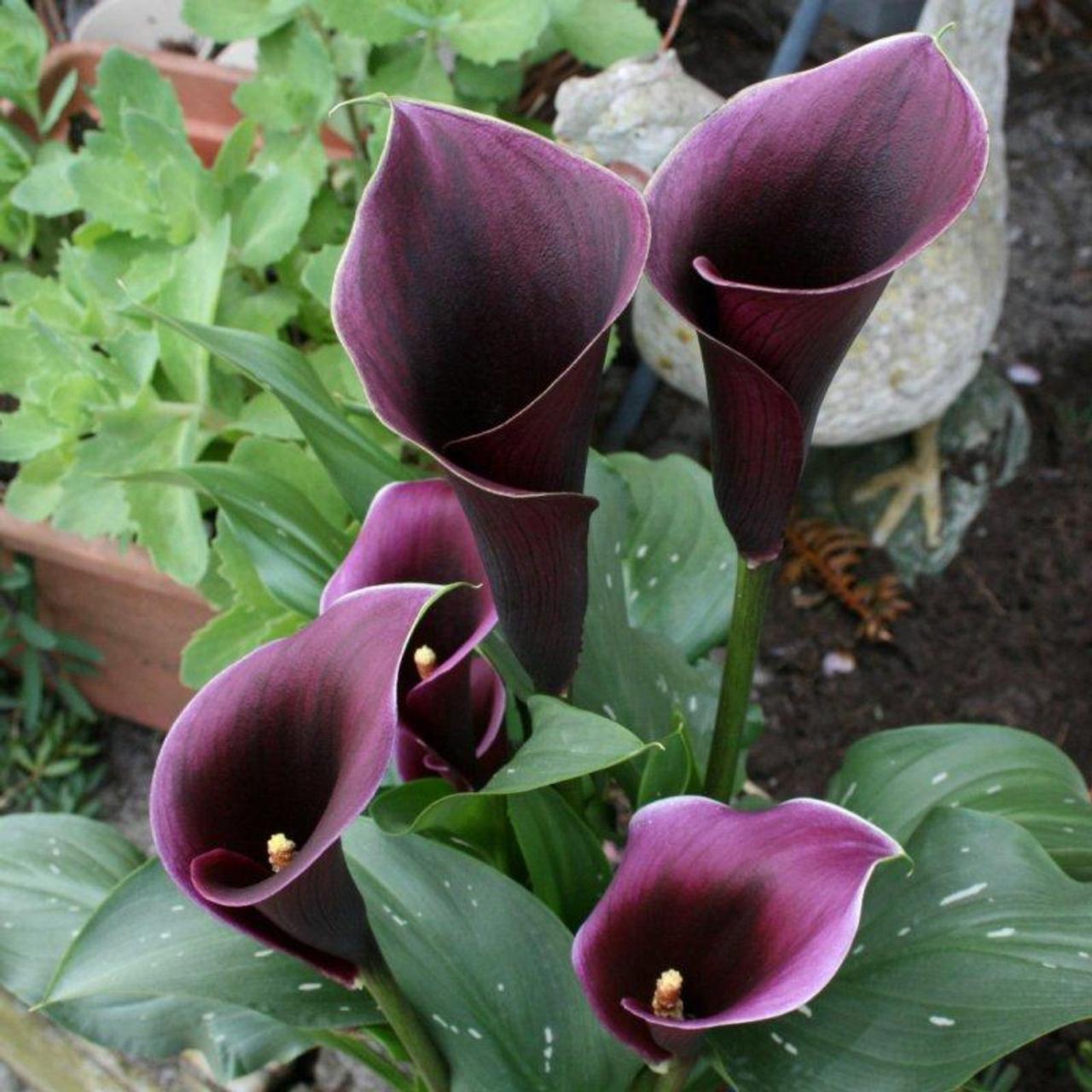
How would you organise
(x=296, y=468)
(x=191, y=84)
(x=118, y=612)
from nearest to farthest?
(x=296, y=468)
(x=118, y=612)
(x=191, y=84)

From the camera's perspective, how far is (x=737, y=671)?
54cm

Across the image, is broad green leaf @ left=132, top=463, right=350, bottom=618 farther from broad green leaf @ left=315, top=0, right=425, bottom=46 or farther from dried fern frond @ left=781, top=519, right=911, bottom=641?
dried fern frond @ left=781, top=519, right=911, bottom=641

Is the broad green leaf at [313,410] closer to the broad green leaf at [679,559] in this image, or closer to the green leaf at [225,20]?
the broad green leaf at [679,559]

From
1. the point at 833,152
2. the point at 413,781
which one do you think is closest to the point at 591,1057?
the point at 413,781

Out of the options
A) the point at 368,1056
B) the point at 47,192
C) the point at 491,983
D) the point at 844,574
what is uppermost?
the point at 47,192

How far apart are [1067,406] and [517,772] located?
1.02 meters

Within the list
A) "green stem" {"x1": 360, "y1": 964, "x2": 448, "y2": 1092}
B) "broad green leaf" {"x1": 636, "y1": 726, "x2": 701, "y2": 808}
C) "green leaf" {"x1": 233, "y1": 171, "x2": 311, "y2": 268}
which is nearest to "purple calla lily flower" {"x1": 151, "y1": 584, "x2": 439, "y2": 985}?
"green stem" {"x1": 360, "y1": 964, "x2": 448, "y2": 1092}

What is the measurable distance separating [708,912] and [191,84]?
3.11 feet

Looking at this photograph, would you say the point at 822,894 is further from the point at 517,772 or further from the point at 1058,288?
the point at 1058,288

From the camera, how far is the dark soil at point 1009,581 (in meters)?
1.09

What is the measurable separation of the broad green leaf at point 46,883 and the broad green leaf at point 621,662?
0.85 ft

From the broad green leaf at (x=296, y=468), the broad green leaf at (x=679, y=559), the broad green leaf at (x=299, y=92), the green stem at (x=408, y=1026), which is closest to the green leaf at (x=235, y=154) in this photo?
the broad green leaf at (x=299, y=92)

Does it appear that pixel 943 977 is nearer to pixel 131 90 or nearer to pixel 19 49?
pixel 131 90

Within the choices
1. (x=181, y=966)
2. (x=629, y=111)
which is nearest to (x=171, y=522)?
(x=181, y=966)
